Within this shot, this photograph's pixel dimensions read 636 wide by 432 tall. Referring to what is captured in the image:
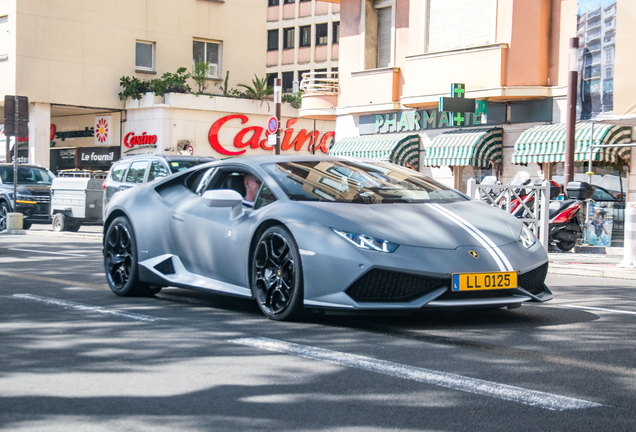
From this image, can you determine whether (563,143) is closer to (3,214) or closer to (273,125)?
(273,125)

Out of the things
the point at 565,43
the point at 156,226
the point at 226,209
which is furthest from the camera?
the point at 565,43

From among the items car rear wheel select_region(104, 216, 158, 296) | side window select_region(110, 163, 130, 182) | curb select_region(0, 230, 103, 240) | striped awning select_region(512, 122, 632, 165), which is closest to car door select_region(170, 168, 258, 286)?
car rear wheel select_region(104, 216, 158, 296)

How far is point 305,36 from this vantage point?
60.2m

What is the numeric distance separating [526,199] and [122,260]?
25.8 feet

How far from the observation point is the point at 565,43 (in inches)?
814

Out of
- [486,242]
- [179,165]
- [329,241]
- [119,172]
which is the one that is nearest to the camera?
[329,241]

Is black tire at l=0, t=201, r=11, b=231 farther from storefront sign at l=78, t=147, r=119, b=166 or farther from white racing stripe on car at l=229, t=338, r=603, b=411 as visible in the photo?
white racing stripe on car at l=229, t=338, r=603, b=411

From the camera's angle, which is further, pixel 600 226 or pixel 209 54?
pixel 209 54

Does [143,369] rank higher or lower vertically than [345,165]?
lower

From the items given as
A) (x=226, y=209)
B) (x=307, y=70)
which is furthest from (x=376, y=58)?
(x=307, y=70)

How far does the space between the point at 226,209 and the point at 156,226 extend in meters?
0.97

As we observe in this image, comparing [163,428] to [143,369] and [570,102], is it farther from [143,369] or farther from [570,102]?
[570,102]

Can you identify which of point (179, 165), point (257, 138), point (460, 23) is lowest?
point (179, 165)

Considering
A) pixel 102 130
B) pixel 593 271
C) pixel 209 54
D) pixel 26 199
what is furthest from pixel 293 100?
pixel 593 271
